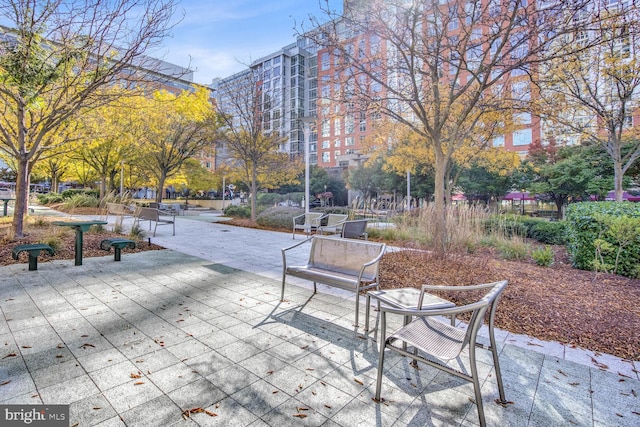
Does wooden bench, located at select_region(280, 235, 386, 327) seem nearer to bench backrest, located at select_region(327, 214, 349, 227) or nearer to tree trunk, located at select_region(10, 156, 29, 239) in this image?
bench backrest, located at select_region(327, 214, 349, 227)

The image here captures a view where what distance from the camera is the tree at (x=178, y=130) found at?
15.6 m

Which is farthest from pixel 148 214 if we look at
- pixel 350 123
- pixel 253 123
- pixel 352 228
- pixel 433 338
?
pixel 433 338

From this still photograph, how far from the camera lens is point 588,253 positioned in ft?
17.3

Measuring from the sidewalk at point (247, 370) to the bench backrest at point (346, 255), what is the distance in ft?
1.54

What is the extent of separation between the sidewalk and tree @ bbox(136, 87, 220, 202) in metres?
13.2

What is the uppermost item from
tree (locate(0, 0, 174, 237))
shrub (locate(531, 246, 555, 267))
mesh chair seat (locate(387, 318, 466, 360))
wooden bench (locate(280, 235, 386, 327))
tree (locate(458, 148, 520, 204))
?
tree (locate(0, 0, 174, 237))

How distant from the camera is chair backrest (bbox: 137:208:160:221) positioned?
855 cm

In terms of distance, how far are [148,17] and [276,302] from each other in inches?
215

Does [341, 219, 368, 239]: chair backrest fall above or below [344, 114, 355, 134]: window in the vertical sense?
below

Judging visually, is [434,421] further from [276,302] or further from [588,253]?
[588,253]

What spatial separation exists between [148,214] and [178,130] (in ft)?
31.8

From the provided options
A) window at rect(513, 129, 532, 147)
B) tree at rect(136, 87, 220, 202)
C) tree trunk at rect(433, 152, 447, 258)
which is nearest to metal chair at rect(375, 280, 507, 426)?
tree trunk at rect(433, 152, 447, 258)

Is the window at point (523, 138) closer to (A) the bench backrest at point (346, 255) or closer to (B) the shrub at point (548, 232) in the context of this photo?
(B) the shrub at point (548, 232)

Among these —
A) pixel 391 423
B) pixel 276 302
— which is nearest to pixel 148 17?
pixel 276 302
